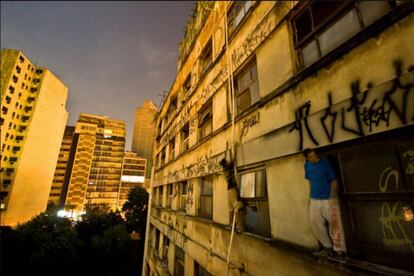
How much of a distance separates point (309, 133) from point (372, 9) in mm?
2168

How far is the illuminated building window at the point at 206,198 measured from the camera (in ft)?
25.3

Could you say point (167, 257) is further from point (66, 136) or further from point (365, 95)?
point (66, 136)

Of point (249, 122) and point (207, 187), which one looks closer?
point (249, 122)

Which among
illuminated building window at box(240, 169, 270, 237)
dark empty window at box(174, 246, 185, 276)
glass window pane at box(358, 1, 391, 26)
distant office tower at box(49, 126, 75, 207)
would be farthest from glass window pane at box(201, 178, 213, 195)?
distant office tower at box(49, 126, 75, 207)

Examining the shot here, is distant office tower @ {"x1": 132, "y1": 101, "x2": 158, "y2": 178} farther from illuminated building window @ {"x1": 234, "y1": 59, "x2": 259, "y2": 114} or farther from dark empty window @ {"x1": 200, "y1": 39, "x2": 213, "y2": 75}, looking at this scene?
illuminated building window @ {"x1": 234, "y1": 59, "x2": 259, "y2": 114}

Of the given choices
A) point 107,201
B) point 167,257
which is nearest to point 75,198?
point 107,201

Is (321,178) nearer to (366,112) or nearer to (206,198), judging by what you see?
(366,112)

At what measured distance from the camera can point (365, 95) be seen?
2801 millimetres

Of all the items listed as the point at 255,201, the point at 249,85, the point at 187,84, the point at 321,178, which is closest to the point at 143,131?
the point at 187,84

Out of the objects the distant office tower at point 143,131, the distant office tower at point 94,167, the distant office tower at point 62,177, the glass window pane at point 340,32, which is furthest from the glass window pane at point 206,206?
the distant office tower at point 143,131

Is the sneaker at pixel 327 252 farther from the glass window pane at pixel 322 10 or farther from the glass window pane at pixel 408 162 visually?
the glass window pane at pixel 322 10

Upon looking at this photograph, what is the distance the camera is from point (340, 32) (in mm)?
3586

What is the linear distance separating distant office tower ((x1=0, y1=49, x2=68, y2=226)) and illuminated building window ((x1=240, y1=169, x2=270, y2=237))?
69.1m

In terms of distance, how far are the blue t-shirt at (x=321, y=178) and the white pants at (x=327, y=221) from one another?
11 cm
